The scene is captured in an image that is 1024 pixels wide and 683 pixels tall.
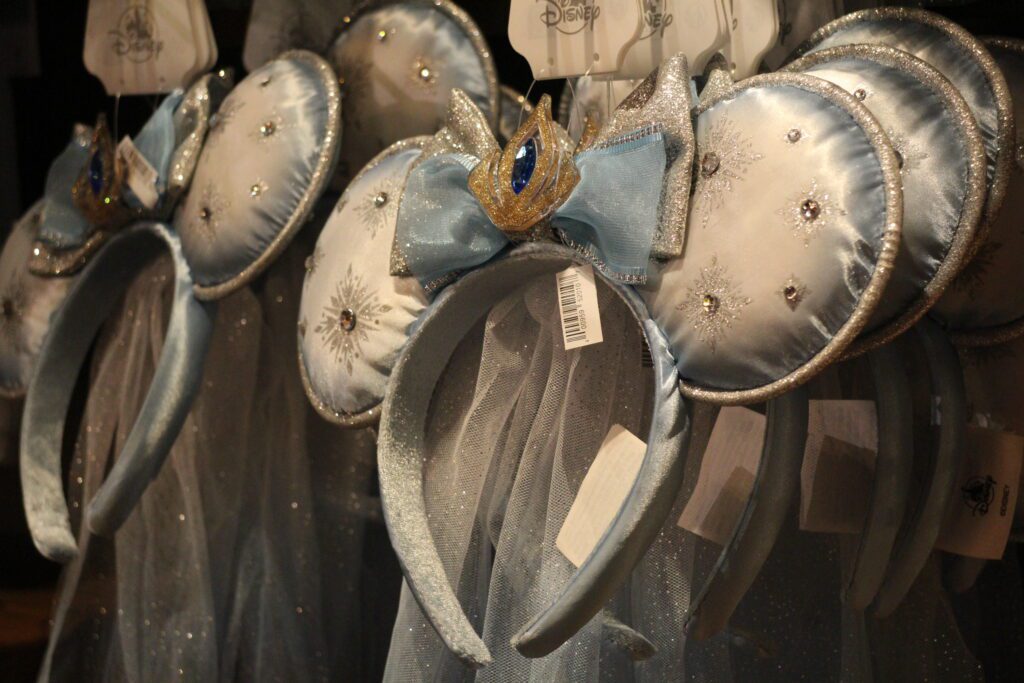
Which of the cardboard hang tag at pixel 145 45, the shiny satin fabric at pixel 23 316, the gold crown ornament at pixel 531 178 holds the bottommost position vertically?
the shiny satin fabric at pixel 23 316

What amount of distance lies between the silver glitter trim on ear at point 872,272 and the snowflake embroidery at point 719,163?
4 centimetres

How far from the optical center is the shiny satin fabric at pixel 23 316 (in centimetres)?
118

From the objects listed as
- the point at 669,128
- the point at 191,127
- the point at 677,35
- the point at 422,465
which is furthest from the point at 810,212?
the point at 191,127

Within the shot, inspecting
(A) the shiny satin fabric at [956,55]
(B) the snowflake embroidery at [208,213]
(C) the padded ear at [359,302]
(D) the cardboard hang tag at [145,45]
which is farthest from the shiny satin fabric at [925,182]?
(D) the cardboard hang tag at [145,45]

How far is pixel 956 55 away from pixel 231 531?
79 cm

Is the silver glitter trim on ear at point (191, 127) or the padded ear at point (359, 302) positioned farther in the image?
the silver glitter trim on ear at point (191, 127)

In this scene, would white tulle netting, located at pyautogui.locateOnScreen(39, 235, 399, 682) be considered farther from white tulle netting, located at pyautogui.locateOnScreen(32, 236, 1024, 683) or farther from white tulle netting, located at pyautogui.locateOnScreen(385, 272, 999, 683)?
white tulle netting, located at pyautogui.locateOnScreen(385, 272, 999, 683)

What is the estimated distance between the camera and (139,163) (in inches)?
43.8

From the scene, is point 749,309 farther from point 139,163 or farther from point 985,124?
point 139,163

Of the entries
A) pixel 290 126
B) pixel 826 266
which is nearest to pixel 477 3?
pixel 290 126

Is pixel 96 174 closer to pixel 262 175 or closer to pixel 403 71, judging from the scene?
pixel 262 175

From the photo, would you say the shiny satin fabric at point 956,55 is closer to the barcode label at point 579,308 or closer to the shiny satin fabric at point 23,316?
the barcode label at point 579,308

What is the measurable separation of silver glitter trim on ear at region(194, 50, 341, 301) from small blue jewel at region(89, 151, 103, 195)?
169 millimetres

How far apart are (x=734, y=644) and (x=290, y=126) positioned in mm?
569
